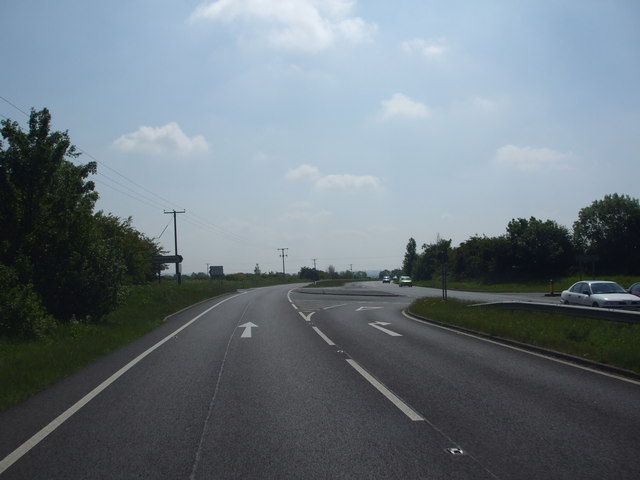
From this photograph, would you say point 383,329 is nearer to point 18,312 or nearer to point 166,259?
point 18,312

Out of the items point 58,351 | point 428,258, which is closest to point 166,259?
point 58,351

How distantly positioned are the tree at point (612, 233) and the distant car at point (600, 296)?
147ft

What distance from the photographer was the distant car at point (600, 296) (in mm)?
20578

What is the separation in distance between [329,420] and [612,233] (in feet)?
227

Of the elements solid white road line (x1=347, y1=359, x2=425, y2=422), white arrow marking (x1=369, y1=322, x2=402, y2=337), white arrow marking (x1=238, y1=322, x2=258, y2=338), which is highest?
white arrow marking (x1=238, y1=322, x2=258, y2=338)

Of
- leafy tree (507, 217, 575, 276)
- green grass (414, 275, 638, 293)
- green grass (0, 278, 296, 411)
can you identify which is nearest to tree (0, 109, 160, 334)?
green grass (0, 278, 296, 411)

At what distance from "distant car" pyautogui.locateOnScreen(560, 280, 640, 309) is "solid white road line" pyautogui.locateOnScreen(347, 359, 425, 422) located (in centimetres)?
1477

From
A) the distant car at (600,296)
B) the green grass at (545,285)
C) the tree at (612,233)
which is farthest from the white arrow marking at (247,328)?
the tree at (612,233)

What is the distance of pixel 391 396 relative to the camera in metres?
7.81

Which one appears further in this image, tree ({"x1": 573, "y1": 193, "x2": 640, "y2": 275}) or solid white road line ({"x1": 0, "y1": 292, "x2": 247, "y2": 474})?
tree ({"x1": 573, "y1": 193, "x2": 640, "y2": 275})

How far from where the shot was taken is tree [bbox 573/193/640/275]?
62.6m

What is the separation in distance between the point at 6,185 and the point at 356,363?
13607mm

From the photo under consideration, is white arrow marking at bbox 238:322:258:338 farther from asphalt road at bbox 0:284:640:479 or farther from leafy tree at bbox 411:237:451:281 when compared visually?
leafy tree at bbox 411:237:451:281

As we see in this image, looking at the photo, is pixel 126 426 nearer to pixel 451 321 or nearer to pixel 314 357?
pixel 314 357
